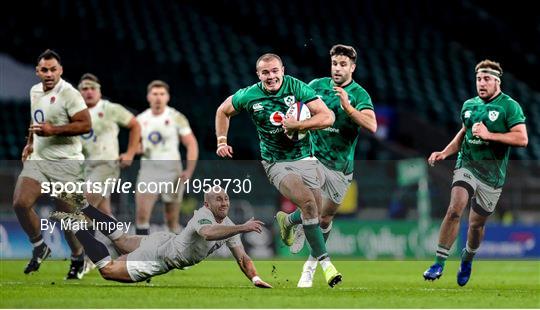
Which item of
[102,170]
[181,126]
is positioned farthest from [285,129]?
[181,126]

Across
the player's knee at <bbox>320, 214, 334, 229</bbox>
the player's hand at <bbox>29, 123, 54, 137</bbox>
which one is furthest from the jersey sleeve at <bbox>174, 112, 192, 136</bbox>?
the player's hand at <bbox>29, 123, 54, 137</bbox>

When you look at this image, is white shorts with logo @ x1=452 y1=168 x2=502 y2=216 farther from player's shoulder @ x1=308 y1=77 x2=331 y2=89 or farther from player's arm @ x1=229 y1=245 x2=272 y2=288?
player's arm @ x1=229 y1=245 x2=272 y2=288

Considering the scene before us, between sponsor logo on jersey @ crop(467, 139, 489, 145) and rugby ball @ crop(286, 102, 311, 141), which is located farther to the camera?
sponsor logo on jersey @ crop(467, 139, 489, 145)

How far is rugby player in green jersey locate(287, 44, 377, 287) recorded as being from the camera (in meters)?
11.7

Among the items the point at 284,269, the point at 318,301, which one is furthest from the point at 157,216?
the point at 318,301

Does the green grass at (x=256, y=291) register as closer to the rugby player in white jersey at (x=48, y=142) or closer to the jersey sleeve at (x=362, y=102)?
the rugby player in white jersey at (x=48, y=142)

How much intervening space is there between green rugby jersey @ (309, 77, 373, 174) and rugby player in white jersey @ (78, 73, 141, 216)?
2.63 m

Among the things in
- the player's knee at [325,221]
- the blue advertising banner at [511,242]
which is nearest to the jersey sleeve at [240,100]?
the player's knee at [325,221]

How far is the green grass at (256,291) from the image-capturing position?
971 cm

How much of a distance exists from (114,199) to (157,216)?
9.73ft

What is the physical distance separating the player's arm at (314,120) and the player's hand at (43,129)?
7.82ft

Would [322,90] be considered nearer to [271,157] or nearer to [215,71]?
[271,157]

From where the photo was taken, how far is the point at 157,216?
58.6 feet

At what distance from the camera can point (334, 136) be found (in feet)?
40.1
